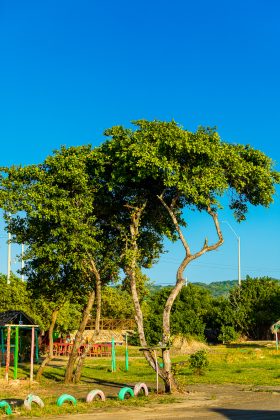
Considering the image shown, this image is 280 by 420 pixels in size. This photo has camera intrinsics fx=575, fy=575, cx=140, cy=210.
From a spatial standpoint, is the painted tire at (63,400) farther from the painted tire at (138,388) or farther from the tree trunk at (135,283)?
the tree trunk at (135,283)

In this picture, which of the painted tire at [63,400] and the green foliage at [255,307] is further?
the green foliage at [255,307]

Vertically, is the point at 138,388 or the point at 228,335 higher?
the point at 138,388

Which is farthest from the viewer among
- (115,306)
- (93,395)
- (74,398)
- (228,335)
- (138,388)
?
(115,306)

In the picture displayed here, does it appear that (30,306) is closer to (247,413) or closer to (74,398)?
(74,398)

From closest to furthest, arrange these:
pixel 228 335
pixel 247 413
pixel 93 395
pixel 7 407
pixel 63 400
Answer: pixel 7 407
pixel 247 413
pixel 63 400
pixel 93 395
pixel 228 335

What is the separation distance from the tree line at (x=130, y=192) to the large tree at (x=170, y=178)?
44 mm

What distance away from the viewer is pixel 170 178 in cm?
2352

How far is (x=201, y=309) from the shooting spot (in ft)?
240

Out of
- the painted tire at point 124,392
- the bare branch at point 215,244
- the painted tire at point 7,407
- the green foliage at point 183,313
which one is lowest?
the painted tire at point 124,392

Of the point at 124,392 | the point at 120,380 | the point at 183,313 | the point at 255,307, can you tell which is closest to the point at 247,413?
the point at 124,392

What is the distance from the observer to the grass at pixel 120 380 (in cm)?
2023

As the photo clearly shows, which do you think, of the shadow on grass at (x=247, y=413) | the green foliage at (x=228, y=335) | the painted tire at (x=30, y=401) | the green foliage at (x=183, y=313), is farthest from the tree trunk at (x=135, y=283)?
the green foliage at (x=228, y=335)

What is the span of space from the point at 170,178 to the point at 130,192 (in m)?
2.96

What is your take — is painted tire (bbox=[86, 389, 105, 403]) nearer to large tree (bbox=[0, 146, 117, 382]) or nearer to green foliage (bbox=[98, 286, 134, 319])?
large tree (bbox=[0, 146, 117, 382])
